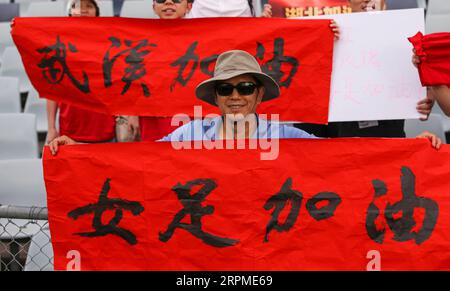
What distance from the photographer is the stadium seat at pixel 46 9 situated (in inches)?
382

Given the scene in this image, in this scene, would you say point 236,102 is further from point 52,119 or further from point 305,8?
point 52,119

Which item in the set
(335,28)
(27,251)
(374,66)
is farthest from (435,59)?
(27,251)

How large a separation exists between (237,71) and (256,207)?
65 centimetres

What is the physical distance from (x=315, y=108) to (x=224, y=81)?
0.80m

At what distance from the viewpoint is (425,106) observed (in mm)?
4465

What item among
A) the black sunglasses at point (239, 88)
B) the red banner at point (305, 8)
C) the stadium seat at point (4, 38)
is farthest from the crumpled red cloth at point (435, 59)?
the stadium seat at point (4, 38)

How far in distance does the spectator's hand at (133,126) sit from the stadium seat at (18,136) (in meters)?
1.39

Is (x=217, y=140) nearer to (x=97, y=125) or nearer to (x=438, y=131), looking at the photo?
(x=97, y=125)

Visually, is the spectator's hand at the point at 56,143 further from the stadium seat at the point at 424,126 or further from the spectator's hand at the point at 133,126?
the stadium seat at the point at 424,126

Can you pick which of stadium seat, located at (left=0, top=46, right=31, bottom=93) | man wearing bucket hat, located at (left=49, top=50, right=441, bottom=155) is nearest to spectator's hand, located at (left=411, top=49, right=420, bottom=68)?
man wearing bucket hat, located at (left=49, top=50, right=441, bottom=155)

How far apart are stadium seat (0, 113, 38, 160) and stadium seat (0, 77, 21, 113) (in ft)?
3.02

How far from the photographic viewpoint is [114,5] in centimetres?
1004

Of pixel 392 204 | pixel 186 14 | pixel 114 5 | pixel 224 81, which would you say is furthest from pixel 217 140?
pixel 114 5

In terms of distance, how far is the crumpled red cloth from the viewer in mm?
4223
